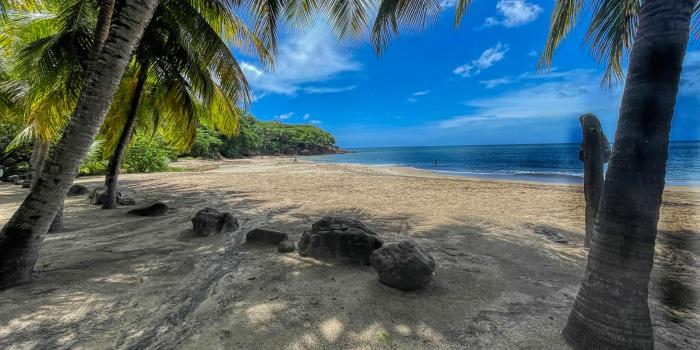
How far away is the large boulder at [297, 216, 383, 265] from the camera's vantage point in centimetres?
397

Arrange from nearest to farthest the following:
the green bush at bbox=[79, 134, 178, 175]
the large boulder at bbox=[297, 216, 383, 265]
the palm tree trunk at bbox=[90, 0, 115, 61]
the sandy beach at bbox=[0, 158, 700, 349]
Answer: the sandy beach at bbox=[0, 158, 700, 349] < the palm tree trunk at bbox=[90, 0, 115, 61] < the large boulder at bbox=[297, 216, 383, 265] < the green bush at bbox=[79, 134, 178, 175]

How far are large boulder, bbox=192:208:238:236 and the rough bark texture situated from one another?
633 centimetres

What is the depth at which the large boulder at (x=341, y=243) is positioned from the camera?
397 cm

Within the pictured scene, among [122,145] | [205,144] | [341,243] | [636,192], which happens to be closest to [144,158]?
[122,145]

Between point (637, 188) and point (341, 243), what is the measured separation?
3128 mm

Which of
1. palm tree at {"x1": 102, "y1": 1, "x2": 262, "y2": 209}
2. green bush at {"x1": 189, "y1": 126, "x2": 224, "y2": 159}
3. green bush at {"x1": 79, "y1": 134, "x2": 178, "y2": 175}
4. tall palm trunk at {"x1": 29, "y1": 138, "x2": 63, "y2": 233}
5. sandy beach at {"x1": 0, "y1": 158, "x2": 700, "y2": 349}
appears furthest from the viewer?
green bush at {"x1": 189, "y1": 126, "x2": 224, "y2": 159}

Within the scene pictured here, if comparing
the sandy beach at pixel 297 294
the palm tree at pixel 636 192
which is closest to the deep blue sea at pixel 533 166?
the sandy beach at pixel 297 294

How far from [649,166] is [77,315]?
4918 mm

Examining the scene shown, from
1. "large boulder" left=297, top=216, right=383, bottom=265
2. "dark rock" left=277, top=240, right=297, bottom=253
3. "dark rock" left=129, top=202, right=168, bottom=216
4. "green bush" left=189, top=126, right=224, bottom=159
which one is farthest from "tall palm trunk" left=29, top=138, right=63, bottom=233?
"green bush" left=189, top=126, right=224, bottom=159

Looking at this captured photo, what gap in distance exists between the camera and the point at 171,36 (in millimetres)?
6844

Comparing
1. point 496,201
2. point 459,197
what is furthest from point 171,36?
point 496,201

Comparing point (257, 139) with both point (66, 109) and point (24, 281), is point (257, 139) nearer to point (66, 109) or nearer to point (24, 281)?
point (66, 109)

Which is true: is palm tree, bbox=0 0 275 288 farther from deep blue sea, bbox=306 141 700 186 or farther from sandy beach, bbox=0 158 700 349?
deep blue sea, bbox=306 141 700 186

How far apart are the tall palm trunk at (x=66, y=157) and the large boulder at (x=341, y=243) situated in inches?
116
